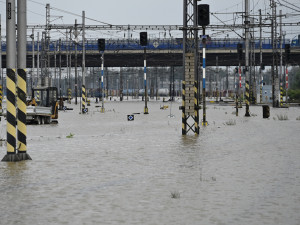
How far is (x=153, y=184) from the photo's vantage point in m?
10.5

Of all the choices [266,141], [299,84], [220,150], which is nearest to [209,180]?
[220,150]

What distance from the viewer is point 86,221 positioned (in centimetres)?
749

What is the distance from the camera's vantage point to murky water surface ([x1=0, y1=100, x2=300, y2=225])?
7.86 meters

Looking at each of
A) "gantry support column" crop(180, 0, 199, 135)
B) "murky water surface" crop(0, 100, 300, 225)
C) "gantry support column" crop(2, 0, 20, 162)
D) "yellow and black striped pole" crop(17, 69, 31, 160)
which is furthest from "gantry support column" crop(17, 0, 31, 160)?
"gantry support column" crop(180, 0, 199, 135)

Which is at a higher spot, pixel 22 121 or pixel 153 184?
pixel 22 121

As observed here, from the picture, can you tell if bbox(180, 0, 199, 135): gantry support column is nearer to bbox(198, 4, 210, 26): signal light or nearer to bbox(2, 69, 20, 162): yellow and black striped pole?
bbox(198, 4, 210, 26): signal light

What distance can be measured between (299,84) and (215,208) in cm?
10171

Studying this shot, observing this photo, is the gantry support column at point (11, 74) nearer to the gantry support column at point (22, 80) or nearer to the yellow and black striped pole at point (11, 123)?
the yellow and black striped pole at point (11, 123)

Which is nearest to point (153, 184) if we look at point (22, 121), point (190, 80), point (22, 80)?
point (22, 121)

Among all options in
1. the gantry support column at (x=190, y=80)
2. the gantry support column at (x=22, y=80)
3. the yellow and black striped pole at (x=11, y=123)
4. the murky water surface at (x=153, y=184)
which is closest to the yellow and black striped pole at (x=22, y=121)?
the gantry support column at (x=22, y=80)

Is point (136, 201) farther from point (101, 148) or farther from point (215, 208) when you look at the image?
point (101, 148)

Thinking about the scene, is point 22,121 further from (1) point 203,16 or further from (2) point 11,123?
(1) point 203,16

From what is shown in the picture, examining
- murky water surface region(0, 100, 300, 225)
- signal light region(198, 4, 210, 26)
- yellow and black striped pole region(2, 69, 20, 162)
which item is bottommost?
murky water surface region(0, 100, 300, 225)

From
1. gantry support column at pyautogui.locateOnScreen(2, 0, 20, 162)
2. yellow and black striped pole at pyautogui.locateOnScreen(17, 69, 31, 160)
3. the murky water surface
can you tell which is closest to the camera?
the murky water surface
